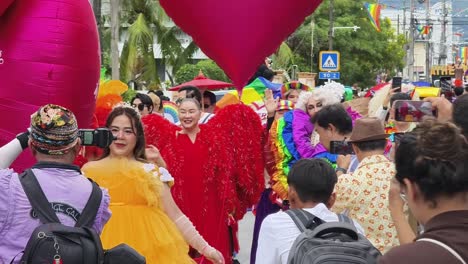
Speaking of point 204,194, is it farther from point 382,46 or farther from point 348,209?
point 382,46

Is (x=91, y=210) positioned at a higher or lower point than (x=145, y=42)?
higher

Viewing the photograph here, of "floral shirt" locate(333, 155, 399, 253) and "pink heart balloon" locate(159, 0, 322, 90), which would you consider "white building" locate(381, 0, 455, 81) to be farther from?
"floral shirt" locate(333, 155, 399, 253)

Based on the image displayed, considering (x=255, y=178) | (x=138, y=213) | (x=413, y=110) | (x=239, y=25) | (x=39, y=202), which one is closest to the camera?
(x=39, y=202)

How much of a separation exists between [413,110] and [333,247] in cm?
166

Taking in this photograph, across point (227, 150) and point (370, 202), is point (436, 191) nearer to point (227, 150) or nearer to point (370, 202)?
point (370, 202)

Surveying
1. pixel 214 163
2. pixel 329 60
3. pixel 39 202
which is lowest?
pixel 329 60

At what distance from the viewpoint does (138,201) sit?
5.58 metres

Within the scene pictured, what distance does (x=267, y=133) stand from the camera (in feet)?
26.4

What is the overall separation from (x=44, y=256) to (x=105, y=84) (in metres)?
3.88

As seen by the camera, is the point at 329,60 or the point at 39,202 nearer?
the point at 39,202

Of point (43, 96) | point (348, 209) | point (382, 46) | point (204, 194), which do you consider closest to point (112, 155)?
point (43, 96)

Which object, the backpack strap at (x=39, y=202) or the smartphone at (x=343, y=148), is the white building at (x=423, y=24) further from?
the backpack strap at (x=39, y=202)

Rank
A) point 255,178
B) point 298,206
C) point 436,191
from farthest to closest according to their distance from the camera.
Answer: point 255,178 → point 298,206 → point 436,191

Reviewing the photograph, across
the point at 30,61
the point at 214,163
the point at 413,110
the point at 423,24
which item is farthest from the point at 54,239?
the point at 423,24
